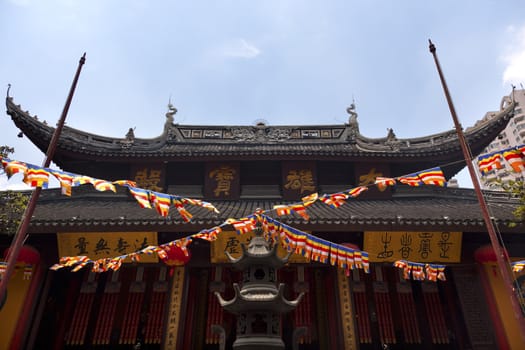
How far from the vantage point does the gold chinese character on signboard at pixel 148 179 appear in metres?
12.6

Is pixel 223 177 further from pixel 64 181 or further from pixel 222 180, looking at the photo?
pixel 64 181

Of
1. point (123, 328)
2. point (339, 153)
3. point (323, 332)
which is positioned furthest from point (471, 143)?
point (123, 328)

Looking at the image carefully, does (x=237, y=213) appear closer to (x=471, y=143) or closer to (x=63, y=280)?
(x=63, y=280)

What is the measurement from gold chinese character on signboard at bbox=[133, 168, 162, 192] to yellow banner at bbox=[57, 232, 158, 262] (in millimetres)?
3641

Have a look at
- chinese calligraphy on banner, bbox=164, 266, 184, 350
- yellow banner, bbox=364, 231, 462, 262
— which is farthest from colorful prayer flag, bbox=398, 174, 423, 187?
chinese calligraphy on banner, bbox=164, 266, 184, 350

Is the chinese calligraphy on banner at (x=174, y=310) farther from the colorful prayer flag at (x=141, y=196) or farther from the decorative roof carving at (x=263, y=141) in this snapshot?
the decorative roof carving at (x=263, y=141)

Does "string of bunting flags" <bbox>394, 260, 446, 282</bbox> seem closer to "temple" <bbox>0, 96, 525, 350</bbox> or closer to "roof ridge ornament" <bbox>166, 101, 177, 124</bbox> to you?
"temple" <bbox>0, 96, 525, 350</bbox>

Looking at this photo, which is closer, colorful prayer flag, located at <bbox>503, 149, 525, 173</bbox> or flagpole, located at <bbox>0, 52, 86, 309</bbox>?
flagpole, located at <bbox>0, 52, 86, 309</bbox>

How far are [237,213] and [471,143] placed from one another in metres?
9.22

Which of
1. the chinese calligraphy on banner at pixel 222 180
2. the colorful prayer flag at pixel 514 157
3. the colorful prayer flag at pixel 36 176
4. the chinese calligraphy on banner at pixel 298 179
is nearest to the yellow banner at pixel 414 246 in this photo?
the colorful prayer flag at pixel 514 157

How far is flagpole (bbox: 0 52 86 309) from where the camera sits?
534 cm

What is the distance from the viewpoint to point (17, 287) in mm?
8742

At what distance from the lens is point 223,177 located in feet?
42.3

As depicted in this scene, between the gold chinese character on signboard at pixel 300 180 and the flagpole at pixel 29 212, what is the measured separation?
7.68 m
